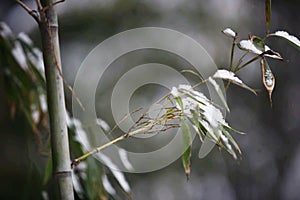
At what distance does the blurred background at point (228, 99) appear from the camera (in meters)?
0.94

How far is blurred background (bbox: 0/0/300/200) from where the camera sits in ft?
3.08

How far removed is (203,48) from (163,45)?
10 cm

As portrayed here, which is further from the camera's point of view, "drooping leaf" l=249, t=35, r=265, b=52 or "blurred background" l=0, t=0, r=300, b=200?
"blurred background" l=0, t=0, r=300, b=200

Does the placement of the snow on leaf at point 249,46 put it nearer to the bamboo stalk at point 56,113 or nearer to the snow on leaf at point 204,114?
the snow on leaf at point 204,114

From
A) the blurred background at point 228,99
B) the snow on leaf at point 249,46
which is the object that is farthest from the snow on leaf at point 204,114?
the blurred background at point 228,99

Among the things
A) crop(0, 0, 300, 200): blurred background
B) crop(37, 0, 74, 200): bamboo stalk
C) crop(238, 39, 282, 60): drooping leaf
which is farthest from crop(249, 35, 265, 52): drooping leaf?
crop(0, 0, 300, 200): blurred background

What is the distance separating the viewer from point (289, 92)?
3.15 ft

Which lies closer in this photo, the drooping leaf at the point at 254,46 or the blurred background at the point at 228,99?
the drooping leaf at the point at 254,46

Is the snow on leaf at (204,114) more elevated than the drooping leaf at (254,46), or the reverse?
the drooping leaf at (254,46)

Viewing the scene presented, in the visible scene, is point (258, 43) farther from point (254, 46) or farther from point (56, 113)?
point (56, 113)

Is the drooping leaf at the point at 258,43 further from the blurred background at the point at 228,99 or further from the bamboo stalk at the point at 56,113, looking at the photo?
the blurred background at the point at 228,99

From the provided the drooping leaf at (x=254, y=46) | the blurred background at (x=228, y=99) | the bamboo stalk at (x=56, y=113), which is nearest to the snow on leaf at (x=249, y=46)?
the drooping leaf at (x=254, y=46)

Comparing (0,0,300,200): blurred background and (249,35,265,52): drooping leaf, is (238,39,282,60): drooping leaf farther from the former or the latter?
(0,0,300,200): blurred background

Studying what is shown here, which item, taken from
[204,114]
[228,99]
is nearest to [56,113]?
[204,114]
